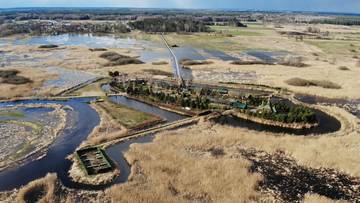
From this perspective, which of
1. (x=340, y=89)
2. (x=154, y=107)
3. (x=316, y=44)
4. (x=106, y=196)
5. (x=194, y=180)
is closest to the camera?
(x=106, y=196)

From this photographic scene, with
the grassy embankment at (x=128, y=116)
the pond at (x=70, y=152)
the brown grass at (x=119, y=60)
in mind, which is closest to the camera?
the pond at (x=70, y=152)

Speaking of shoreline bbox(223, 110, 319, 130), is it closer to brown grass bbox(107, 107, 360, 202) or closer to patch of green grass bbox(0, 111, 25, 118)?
brown grass bbox(107, 107, 360, 202)

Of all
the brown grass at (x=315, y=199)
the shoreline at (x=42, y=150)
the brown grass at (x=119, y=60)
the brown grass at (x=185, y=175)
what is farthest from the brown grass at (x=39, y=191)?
the brown grass at (x=119, y=60)

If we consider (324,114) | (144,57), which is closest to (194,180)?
(324,114)

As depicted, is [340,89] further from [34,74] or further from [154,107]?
[34,74]

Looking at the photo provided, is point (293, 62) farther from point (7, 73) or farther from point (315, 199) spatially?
point (7, 73)

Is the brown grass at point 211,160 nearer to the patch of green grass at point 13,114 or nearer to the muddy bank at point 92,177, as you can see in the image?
the muddy bank at point 92,177

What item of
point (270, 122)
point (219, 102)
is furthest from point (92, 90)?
point (270, 122)

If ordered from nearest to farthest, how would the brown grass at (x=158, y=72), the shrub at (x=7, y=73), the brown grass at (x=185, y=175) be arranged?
the brown grass at (x=185, y=175) < the shrub at (x=7, y=73) < the brown grass at (x=158, y=72)
